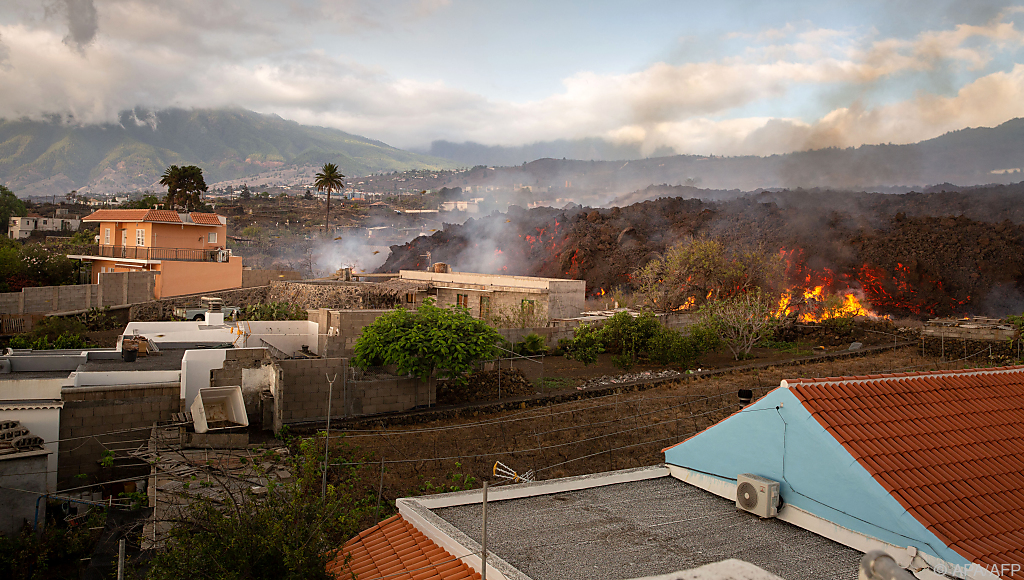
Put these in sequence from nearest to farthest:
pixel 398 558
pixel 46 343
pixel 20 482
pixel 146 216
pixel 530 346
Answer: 1. pixel 398 558
2. pixel 20 482
3. pixel 46 343
4. pixel 530 346
5. pixel 146 216

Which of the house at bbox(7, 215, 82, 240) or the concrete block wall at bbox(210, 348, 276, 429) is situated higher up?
the house at bbox(7, 215, 82, 240)

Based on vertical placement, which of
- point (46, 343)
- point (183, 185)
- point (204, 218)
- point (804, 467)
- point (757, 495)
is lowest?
point (46, 343)

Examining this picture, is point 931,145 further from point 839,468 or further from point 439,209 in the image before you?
point 839,468

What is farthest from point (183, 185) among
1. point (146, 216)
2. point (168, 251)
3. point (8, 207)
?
point (8, 207)

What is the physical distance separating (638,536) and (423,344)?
13150 millimetres

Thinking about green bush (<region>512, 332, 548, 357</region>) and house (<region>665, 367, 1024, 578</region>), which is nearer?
house (<region>665, 367, 1024, 578</region>)

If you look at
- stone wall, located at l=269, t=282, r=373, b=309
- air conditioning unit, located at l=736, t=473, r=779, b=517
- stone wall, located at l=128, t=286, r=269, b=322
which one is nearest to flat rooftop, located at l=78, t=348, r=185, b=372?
air conditioning unit, located at l=736, t=473, r=779, b=517

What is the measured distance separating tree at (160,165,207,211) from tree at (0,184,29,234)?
25152 mm

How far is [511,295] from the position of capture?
3438 cm

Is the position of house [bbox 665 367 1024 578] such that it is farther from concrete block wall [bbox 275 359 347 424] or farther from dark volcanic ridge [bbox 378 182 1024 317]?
dark volcanic ridge [bbox 378 182 1024 317]

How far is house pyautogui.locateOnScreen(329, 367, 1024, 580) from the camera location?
5578mm

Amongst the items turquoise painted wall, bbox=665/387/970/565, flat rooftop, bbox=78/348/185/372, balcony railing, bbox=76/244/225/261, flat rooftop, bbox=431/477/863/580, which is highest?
balcony railing, bbox=76/244/225/261

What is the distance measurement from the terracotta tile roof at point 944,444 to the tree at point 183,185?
58.3 metres

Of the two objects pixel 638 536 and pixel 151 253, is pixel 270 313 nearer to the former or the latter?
pixel 151 253
